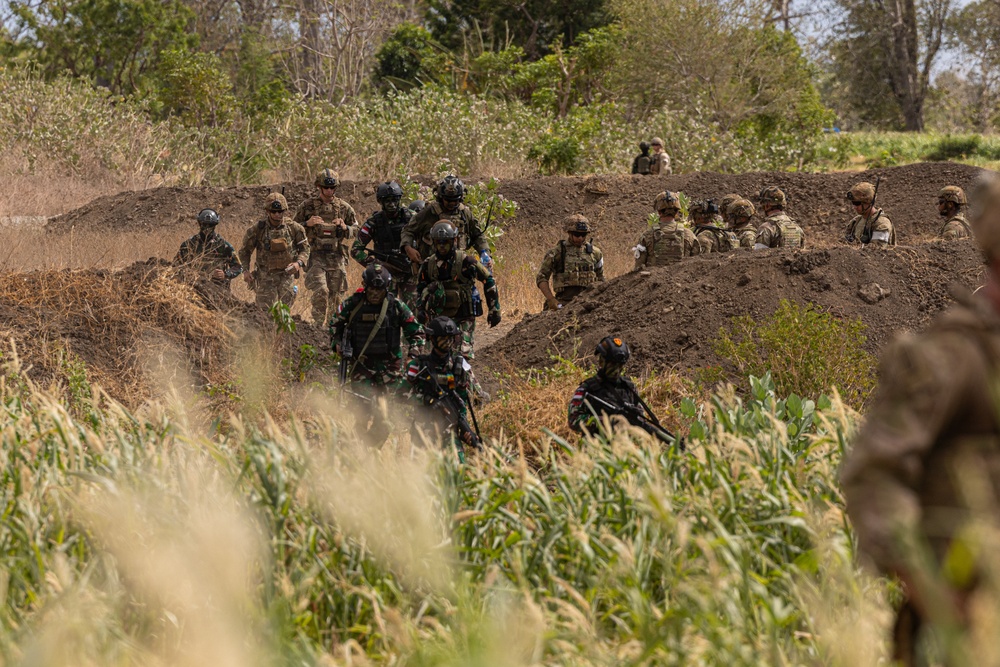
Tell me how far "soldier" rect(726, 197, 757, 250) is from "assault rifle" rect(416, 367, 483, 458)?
5785mm

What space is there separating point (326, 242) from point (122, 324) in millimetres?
2663

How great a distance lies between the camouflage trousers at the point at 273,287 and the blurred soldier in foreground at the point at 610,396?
554 cm

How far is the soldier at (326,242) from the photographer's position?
11.7 metres

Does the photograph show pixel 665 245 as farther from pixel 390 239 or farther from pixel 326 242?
pixel 326 242

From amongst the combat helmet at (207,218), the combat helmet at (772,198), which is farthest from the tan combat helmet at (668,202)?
the combat helmet at (207,218)

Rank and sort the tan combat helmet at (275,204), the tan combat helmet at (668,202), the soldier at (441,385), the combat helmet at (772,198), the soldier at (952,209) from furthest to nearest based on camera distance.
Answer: the combat helmet at (772,198)
the soldier at (952,209)
the tan combat helmet at (275,204)
the tan combat helmet at (668,202)
the soldier at (441,385)

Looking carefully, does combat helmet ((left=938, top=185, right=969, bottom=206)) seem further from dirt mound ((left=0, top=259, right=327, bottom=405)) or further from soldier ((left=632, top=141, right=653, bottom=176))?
soldier ((left=632, top=141, right=653, bottom=176))

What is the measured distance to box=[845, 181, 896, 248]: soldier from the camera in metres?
11.2

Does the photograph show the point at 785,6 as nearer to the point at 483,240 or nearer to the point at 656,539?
the point at 483,240

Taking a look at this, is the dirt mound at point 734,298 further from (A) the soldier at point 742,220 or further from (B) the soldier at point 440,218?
(A) the soldier at point 742,220

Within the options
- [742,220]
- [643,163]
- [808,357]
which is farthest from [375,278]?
[643,163]

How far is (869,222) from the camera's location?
11547 mm

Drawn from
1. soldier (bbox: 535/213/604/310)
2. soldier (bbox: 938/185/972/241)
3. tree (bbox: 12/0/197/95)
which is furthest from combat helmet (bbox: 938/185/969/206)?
tree (bbox: 12/0/197/95)

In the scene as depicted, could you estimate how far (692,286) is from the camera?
10109 millimetres
